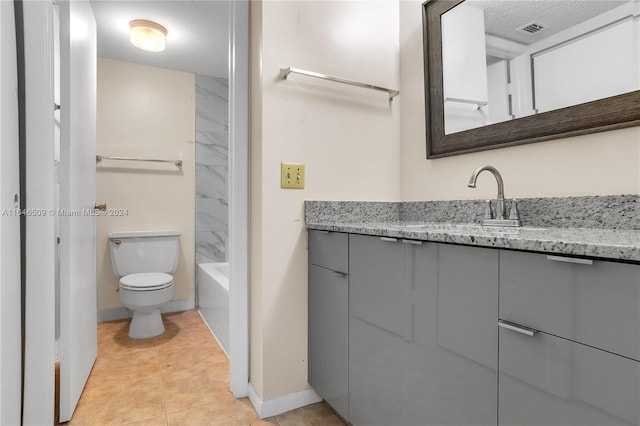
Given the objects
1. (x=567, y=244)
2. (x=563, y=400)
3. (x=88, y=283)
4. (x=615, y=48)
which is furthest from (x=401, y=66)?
(x=88, y=283)

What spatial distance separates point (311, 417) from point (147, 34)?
2557mm

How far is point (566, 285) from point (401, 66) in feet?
4.96

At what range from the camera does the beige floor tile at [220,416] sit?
1.42 metres

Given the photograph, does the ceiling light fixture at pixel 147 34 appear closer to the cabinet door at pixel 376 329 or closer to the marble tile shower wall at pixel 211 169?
the marble tile shower wall at pixel 211 169

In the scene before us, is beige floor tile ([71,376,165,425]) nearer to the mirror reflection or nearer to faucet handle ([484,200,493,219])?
faucet handle ([484,200,493,219])

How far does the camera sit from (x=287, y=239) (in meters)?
1.51

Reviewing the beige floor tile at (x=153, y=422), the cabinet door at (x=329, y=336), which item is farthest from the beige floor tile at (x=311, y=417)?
the beige floor tile at (x=153, y=422)

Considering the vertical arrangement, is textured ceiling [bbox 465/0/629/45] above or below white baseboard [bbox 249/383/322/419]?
above

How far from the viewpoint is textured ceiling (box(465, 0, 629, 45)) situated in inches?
43.9

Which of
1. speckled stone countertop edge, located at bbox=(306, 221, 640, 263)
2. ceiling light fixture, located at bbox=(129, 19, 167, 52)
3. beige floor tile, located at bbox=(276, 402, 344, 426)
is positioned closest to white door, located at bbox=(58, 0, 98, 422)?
ceiling light fixture, located at bbox=(129, 19, 167, 52)

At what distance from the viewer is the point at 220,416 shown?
1.47 meters

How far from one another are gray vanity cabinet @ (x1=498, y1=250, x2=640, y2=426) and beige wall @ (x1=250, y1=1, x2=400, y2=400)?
936 mm

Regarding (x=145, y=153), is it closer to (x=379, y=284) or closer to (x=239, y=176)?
(x=239, y=176)

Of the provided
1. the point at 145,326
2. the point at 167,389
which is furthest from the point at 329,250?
the point at 145,326
